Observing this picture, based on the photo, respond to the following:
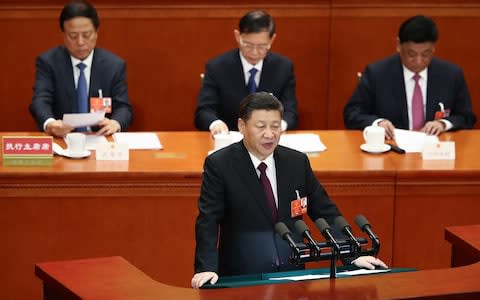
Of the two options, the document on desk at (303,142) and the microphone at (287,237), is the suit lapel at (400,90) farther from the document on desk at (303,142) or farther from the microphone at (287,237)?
the microphone at (287,237)

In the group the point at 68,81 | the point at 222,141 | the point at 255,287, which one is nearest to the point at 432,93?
the point at 222,141

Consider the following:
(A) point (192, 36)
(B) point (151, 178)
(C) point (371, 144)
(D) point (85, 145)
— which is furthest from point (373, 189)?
(A) point (192, 36)

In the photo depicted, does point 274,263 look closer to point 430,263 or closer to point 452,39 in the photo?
point 430,263

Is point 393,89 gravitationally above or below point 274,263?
above

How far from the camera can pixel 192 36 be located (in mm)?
7262

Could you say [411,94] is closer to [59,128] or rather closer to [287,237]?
[59,128]

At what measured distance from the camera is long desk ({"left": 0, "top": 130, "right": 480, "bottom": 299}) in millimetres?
5031

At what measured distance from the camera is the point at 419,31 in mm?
5953

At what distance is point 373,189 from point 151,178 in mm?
1061

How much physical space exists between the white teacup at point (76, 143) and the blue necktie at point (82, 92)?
35.9 inches

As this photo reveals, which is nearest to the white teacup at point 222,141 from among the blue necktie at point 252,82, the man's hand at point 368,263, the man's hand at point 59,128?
the man's hand at point 59,128

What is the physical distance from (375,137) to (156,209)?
4.01ft

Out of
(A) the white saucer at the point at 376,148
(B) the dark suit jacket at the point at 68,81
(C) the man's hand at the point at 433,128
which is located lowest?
(A) the white saucer at the point at 376,148

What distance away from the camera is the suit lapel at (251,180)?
4152mm
